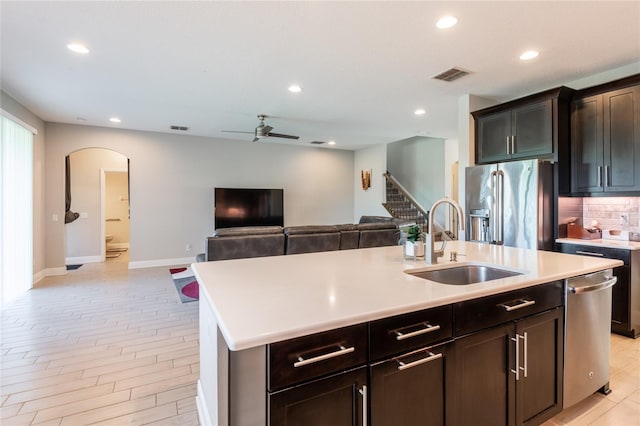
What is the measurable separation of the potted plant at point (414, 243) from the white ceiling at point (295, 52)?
1634mm

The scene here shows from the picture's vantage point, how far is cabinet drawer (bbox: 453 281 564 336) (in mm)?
1411

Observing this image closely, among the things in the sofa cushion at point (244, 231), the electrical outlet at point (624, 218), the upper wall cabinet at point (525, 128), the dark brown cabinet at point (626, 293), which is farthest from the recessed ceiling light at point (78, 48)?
the electrical outlet at point (624, 218)

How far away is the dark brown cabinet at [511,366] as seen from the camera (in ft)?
4.71

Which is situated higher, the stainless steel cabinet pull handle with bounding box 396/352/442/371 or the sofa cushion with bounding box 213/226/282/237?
the sofa cushion with bounding box 213/226/282/237

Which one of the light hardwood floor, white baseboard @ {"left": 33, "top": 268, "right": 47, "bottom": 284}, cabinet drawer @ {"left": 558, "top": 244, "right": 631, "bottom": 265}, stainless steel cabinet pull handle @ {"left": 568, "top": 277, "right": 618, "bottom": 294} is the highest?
cabinet drawer @ {"left": 558, "top": 244, "right": 631, "bottom": 265}

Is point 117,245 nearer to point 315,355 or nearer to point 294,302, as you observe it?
point 294,302

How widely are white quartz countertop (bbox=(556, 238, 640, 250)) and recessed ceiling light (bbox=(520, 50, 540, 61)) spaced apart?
6.45 ft

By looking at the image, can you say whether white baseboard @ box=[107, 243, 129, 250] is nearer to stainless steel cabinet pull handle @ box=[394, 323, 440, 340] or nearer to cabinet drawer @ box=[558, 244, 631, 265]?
stainless steel cabinet pull handle @ box=[394, 323, 440, 340]

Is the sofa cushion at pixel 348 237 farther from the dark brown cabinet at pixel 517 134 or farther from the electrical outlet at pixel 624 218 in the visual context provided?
the electrical outlet at pixel 624 218

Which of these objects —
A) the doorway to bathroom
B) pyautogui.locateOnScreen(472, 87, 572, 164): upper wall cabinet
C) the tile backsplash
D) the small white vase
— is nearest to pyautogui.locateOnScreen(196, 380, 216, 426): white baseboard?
the small white vase

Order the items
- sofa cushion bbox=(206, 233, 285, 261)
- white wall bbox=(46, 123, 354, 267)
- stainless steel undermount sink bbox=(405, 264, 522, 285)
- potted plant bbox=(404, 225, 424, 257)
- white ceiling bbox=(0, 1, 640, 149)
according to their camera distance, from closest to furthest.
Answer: stainless steel undermount sink bbox=(405, 264, 522, 285) → potted plant bbox=(404, 225, 424, 257) → white ceiling bbox=(0, 1, 640, 149) → sofa cushion bbox=(206, 233, 285, 261) → white wall bbox=(46, 123, 354, 267)

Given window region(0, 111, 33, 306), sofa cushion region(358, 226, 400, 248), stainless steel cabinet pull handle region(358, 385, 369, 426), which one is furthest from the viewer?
sofa cushion region(358, 226, 400, 248)

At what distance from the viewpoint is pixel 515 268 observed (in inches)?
73.5

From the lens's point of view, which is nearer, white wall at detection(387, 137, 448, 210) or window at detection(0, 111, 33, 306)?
window at detection(0, 111, 33, 306)
